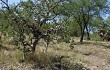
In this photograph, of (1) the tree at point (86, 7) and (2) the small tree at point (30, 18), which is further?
(1) the tree at point (86, 7)

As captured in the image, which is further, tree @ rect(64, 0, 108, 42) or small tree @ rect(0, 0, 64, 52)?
tree @ rect(64, 0, 108, 42)

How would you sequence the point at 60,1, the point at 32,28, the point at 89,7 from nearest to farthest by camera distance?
1. the point at 32,28
2. the point at 60,1
3. the point at 89,7

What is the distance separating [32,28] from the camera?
48.8 ft

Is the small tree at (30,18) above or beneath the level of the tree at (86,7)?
beneath

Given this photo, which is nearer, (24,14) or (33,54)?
(33,54)

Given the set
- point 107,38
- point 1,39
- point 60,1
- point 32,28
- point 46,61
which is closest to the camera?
point 46,61

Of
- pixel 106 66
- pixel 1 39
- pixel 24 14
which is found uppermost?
pixel 24 14

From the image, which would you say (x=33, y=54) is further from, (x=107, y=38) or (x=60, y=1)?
(x=107, y=38)

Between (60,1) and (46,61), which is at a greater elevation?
(60,1)

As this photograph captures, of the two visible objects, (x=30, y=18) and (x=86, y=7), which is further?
(x=86, y=7)

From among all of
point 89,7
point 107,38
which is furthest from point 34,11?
point 107,38

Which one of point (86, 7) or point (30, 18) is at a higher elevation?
point (86, 7)

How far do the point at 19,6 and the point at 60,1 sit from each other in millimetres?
2308

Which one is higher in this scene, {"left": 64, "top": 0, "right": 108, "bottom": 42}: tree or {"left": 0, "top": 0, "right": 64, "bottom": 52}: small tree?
{"left": 64, "top": 0, "right": 108, "bottom": 42}: tree
